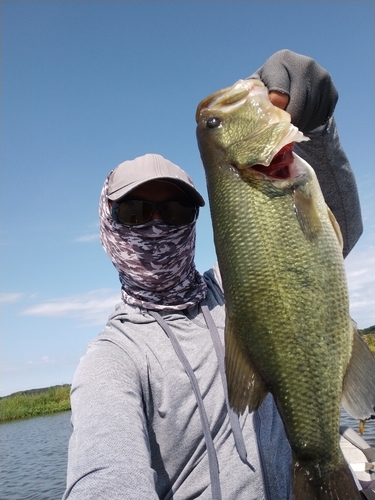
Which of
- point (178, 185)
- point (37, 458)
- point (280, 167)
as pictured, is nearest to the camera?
point (280, 167)

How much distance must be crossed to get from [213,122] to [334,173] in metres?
0.78

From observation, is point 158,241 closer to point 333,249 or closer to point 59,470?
point 333,249


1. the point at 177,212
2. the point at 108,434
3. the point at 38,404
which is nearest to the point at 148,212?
the point at 177,212

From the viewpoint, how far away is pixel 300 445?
1783 mm

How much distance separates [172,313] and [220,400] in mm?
662

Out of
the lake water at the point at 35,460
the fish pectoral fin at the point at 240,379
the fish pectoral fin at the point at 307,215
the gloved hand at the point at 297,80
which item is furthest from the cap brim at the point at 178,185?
the lake water at the point at 35,460

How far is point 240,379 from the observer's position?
6.13 feet

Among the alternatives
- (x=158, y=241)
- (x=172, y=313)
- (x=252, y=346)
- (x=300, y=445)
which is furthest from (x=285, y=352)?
(x=158, y=241)

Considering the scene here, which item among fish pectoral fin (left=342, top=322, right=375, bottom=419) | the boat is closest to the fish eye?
fish pectoral fin (left=342, top=322, right=375, bottom=419)

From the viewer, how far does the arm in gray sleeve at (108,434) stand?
1674 millimetres

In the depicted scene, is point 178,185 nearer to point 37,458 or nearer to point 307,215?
point 307,215

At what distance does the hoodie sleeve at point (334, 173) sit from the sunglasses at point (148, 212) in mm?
770

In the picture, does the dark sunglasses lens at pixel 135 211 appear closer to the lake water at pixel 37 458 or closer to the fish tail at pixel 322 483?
the fish tail at pixel 322 483

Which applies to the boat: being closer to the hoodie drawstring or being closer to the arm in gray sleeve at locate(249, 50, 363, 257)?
the hoodie drawstring
